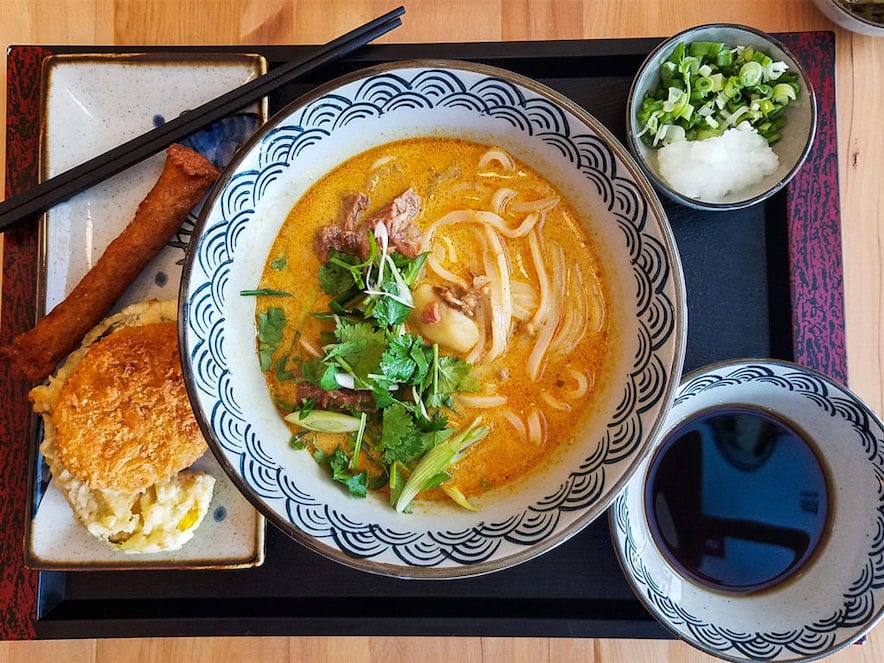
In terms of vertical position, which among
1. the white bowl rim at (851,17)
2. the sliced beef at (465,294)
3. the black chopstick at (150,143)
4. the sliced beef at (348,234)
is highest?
the white bowl rim at (851,17)

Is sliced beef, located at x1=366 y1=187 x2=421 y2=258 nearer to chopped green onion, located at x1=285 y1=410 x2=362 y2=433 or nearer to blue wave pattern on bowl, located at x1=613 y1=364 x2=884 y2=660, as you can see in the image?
chopped green onion, located at x1=285 y1=410 x2=362 y2=433

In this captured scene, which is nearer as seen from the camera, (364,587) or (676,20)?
(364,587)

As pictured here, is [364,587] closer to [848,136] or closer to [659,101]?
[659,101]

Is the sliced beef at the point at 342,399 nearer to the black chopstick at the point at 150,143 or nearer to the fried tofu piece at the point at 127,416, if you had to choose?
the fried tofu piece at the point at 127,416

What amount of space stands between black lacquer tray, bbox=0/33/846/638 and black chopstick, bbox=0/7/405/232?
106mm

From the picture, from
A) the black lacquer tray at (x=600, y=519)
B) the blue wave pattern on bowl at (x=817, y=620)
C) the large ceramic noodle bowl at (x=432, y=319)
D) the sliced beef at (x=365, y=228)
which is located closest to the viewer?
the large ceramic noodle bowl at (x=432, y=319)

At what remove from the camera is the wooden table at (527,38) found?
2195 millimetres

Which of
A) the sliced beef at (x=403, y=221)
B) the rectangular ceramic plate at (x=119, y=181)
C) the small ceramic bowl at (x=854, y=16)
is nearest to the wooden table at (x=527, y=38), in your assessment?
the small ceramic bowl at (x=854, y=16)

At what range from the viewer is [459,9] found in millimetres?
2207

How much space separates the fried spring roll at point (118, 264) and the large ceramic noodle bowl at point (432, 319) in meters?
0.30

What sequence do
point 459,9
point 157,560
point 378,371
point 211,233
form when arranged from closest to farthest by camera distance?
point 211,233 < point 378,371 < point 157,560 < point 459,9

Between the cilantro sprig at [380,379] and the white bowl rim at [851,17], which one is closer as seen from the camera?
the cilantro sprig at [380,379]

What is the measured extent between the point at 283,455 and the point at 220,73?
1.20 metres

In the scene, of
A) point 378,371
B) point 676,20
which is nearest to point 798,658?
point 378,371
